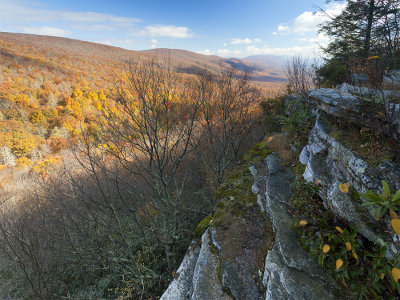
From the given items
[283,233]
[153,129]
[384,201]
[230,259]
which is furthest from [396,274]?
[153,129]

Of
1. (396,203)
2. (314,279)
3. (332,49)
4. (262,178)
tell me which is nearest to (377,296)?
(314,279)

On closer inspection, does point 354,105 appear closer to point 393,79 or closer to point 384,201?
point 384,201

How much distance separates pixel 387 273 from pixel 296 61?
1025 centimetres

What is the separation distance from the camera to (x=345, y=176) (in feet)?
10.8

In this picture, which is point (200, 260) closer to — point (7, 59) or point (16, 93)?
point (16, 93)

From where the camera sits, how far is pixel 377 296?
2131 mm

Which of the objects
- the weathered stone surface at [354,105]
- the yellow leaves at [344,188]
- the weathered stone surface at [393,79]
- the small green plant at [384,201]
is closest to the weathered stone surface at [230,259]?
the yellow leaves at [344,188]

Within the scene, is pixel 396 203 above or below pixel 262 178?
above

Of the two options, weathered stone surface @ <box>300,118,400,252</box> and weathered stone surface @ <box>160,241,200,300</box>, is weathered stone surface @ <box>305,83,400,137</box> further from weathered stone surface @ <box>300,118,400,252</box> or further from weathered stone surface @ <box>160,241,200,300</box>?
weathered stone surface @ <box>160,241,200,300</box>

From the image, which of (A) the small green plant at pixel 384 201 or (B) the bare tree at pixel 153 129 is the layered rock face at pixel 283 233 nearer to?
(A) the small green plant at pixel 384 201

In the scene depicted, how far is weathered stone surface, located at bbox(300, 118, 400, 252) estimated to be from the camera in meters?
2.59

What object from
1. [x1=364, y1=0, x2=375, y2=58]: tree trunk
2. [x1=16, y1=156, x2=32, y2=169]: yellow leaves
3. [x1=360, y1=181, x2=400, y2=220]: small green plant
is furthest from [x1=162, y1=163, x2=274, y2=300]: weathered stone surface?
[x1=16, y1=156, x2=32, y2=169]: yellow leaves

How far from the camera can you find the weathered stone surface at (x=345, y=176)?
2592 millimetres

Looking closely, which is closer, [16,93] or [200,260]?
[200,260]
